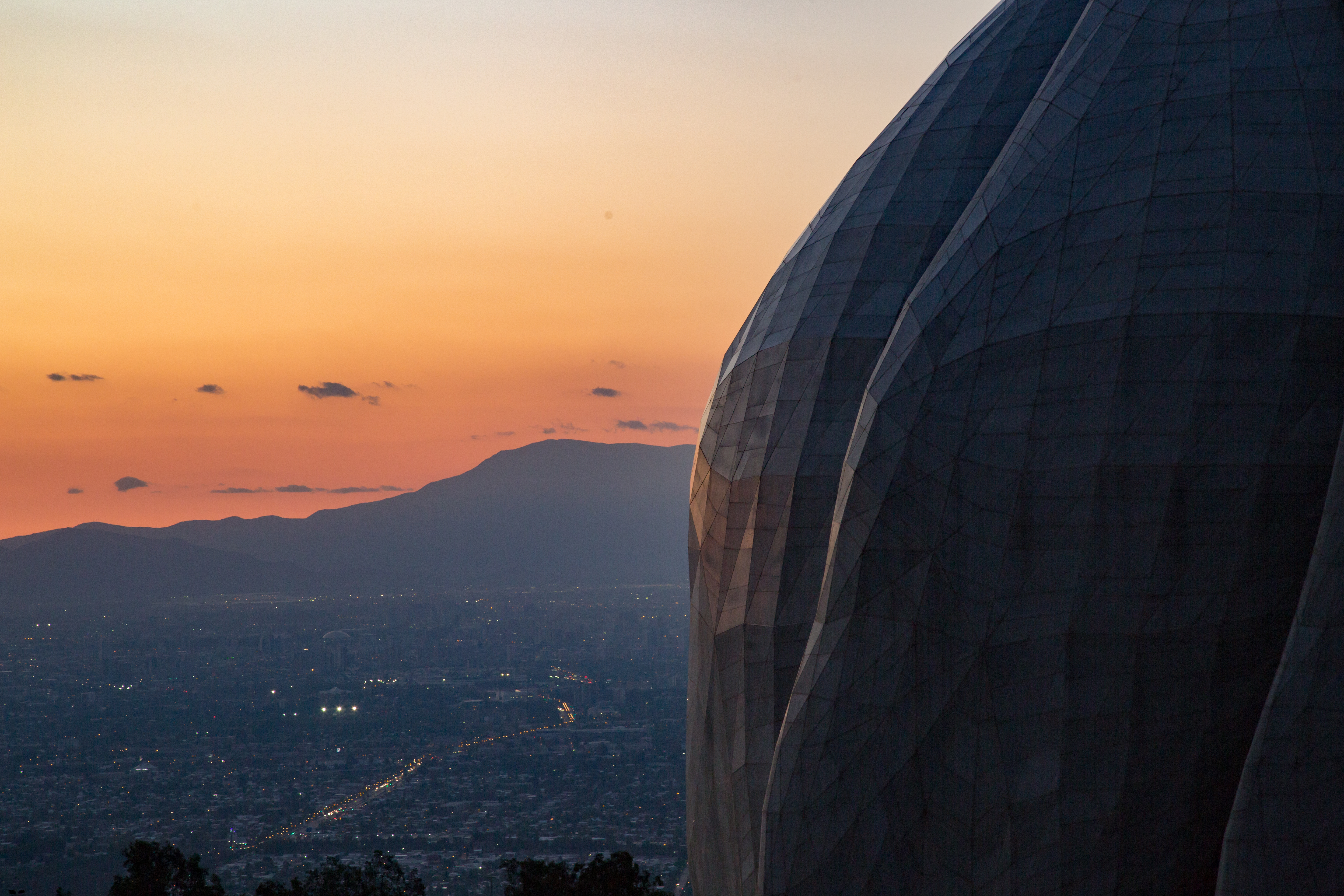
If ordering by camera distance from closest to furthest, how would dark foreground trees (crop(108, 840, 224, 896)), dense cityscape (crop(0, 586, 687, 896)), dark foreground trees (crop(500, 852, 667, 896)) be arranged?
dark foreground trees (crop(500, 852, 667, 896)) < dark foreground trees (crop(108, 840, 224, 896)) < dense cityscape (crop(0, 586, 687, 896))

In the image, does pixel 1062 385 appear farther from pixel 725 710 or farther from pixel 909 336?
pixel 725 710

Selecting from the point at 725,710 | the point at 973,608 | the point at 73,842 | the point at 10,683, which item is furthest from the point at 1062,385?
the point at 10,683

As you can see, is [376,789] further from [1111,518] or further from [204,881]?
[1111,518]

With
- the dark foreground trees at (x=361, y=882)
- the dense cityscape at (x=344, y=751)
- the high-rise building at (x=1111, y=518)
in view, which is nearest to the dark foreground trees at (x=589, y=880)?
the dark foreground trees at (x=361, y=882)

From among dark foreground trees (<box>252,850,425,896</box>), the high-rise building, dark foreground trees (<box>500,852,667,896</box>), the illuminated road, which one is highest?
the high-rise building

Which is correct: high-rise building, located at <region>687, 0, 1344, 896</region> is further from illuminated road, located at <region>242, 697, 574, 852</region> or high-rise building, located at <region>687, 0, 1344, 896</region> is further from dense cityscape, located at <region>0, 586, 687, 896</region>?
illuminated road, located at <region>242, 697, 574, 852</region>

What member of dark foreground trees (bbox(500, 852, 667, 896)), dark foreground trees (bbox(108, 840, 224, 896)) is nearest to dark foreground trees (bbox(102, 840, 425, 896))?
dark foreground trees (bbox(108, 840, 224, 896))

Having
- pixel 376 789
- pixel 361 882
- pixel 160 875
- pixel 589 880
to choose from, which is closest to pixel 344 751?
pixel 376 789
